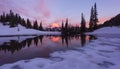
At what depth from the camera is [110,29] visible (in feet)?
187

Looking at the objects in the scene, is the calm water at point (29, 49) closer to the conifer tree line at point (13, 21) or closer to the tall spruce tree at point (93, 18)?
the tall spruce tree at point (93, 18)

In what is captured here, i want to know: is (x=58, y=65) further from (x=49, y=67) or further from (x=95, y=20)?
(x=95, y=20)

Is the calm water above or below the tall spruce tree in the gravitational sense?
below

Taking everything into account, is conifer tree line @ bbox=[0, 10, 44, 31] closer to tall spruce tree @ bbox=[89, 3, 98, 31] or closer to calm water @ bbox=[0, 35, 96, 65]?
tall spruce tree @ bbox=[89, 3, 98, 31]

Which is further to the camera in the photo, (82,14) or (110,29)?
(82,14)

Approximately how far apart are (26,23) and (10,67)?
10947 cm

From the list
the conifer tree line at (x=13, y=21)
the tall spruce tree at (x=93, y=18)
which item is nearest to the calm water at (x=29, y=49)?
the tall spruce tree at (x=93, y=18)

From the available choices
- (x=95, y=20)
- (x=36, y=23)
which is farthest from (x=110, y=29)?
(x=36, y=23)

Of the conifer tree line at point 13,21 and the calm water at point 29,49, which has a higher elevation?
the conifer tree line at point 13,21

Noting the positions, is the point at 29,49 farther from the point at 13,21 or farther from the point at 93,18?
the point at 13,21

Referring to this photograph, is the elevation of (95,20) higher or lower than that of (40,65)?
higher

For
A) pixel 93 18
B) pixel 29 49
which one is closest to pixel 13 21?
pixel 93 18

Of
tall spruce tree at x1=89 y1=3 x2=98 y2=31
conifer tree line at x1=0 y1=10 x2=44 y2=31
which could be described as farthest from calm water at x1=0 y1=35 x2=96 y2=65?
conifer tree line at x1=0 y1=10 x2=44 y2=31

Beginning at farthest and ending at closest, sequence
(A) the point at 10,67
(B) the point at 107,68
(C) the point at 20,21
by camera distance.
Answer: (C) the point at 20,21 < (A) the point at 10,67 < (B) the point at 107,68
